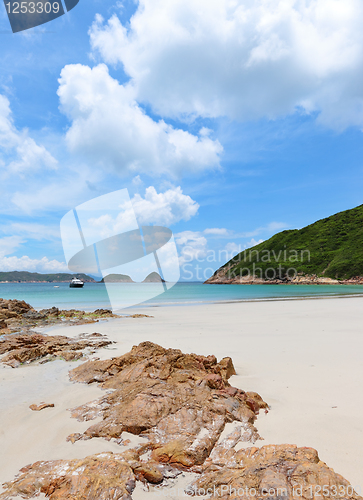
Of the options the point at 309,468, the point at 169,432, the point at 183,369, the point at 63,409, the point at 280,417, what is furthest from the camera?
the point at 183,369

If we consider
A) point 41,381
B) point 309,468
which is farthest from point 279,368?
point 41,381

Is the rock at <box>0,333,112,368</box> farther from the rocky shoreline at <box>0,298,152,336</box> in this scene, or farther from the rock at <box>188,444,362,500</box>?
the rock at <box>188,444,362,500</box>

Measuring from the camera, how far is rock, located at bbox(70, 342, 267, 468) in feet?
10.4

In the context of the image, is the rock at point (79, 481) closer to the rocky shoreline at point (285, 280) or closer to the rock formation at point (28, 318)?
the rock formation at point (28, 318)

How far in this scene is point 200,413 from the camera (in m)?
3.72

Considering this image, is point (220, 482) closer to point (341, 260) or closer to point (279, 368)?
point (279, 368)

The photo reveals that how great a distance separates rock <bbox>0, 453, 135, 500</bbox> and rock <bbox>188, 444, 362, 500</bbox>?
27.3 inches

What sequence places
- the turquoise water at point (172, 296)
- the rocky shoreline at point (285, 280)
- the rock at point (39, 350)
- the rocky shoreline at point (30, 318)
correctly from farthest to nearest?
the rocky shoreline at point (285, 280)
the turquoise water at point (172, 296)
the rocky shoreline at point (30, 318)
the rock at point (39, 350)

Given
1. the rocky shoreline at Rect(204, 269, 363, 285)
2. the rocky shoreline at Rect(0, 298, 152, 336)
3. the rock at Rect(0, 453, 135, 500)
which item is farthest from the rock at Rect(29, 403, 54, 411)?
the rocky shoreline at Rect(204, 269, 363, 285)

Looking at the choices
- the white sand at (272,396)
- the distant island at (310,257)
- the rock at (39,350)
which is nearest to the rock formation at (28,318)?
the rock at (39,350)

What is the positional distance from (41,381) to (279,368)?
5.60m

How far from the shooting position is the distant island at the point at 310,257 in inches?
3968

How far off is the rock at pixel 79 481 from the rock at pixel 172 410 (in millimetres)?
580

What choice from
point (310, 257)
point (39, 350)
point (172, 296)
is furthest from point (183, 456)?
point (310, 257)
